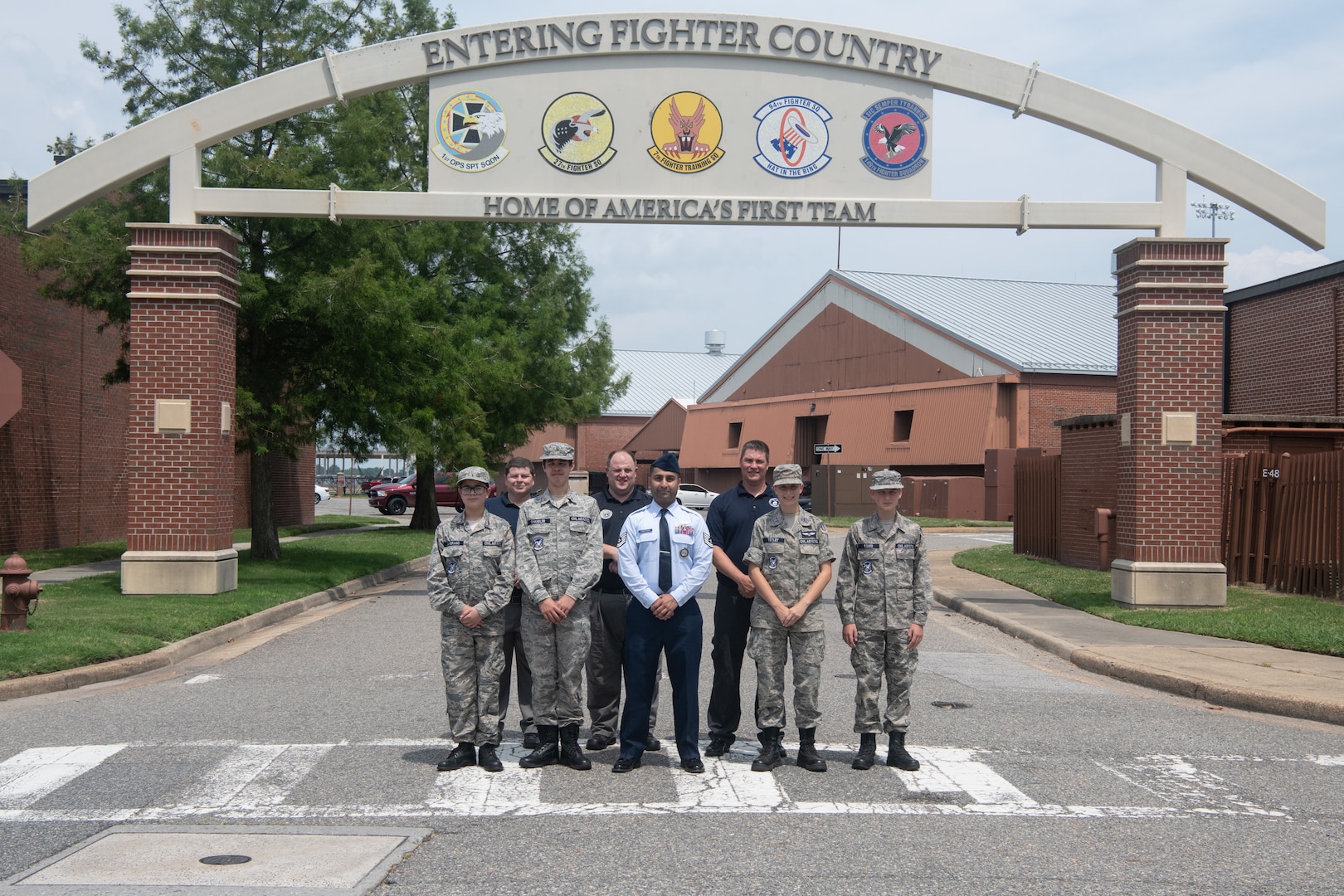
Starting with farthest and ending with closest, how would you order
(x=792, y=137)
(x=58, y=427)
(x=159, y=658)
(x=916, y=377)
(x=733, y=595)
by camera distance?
1. (x=916, y=377)
2. (x=58, y=427)
3. (x=792, y=137)
4. (x=159, y=658)
5. (x=733, y=595)

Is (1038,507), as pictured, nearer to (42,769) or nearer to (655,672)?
(655,672)

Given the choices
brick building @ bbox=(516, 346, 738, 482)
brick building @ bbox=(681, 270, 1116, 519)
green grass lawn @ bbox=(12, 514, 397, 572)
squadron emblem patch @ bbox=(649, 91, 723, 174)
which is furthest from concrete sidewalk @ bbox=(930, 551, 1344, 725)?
brick building @ bbox=(516, 346, 738, 482)

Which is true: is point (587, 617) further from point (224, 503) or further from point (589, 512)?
point (224, 503)

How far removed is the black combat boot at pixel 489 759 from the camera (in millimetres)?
7121

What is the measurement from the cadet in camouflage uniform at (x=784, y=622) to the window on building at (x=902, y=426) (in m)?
42.0

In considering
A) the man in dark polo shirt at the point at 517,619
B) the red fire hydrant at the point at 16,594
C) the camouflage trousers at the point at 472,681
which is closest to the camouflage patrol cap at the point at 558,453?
the man in dark polo shirt at the point at 517,619

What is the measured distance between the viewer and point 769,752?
7184 mm

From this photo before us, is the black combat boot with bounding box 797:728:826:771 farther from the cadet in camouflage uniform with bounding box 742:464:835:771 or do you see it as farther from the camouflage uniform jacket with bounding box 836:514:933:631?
the camouflage uniform jacket with bounding box 836:514:933:631

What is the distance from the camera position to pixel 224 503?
15.4m

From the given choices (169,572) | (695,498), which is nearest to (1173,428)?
(169,572)

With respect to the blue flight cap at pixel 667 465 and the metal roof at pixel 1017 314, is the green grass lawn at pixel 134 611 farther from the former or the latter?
the metal roof at pixel 1017 314

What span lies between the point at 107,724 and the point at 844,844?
17.9ft

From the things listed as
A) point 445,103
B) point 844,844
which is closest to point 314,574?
point 445,103

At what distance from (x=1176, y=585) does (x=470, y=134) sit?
10354 mm
